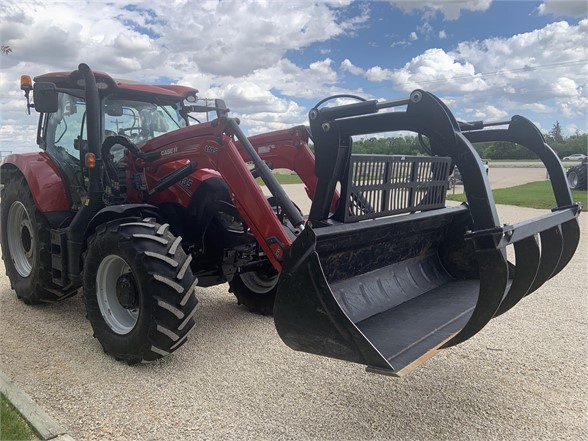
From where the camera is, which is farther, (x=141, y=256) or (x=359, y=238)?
(x=141, y=256)

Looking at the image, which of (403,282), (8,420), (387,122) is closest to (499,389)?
(403,282)

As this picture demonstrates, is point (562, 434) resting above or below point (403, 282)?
below

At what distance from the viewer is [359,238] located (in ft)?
11.3

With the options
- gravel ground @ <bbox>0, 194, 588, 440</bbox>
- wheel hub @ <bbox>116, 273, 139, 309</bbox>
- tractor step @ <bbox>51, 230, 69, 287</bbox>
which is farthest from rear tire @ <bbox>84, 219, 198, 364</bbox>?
tractor step @ <bbox>51, 230, 69, 287</bbox>

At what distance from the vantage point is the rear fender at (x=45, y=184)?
4953 millimetres

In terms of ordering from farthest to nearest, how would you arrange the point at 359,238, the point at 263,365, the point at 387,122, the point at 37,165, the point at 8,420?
1. the point at 37,165
2. the point at 263,365
3. the point at 359,238
4. the point at 8,420
5. the point at 387,122

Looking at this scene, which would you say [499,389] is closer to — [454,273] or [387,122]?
[454,273]

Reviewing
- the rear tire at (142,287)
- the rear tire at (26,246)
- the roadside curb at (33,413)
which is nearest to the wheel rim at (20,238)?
the rear tire at (26,246)

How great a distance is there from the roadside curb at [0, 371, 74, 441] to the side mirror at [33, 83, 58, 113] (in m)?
2.31

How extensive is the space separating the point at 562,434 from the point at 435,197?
5.61 ft

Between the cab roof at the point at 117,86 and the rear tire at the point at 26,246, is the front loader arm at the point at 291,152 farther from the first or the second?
the rear tire at the point at 26,246

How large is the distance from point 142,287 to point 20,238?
2748 mm

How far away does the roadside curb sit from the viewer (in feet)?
9.63

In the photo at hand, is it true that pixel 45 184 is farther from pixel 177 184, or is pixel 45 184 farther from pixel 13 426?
pixel 13 426
